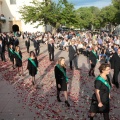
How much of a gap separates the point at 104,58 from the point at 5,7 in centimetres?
3562

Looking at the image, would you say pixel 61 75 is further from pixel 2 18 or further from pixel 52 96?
pixel 2 18

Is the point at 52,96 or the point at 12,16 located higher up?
the point at 12,16

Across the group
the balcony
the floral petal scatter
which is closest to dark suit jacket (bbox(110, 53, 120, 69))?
the floral petal scatter

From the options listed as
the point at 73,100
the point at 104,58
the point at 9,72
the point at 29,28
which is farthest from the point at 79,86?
the point at 29,28

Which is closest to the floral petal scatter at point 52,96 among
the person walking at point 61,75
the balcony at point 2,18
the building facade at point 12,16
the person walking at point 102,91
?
the person walking at point 61,75

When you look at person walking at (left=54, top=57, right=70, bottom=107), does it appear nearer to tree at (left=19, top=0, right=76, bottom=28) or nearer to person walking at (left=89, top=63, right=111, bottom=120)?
person walking at (left=89, top=63, right=111, bottom=120)

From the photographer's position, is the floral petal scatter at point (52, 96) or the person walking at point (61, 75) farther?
the person walking at point (61, 75)

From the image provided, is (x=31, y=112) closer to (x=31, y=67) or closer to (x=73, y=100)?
(x=73, y=100)

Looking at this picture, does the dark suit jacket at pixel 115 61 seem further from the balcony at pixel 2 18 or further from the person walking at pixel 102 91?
the balcony at pixel 2 18

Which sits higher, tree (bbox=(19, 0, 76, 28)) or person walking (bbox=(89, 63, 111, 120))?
tree (bbox=(19, 0, 76, 28))

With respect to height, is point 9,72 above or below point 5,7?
below

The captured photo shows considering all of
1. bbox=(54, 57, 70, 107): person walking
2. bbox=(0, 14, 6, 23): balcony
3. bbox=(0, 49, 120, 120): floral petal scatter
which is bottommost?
bbox=(0, 49, 120, 120): floral petal scatter

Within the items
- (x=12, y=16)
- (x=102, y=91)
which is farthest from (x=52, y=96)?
(x=12, y=16)

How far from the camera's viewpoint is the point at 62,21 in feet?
131
